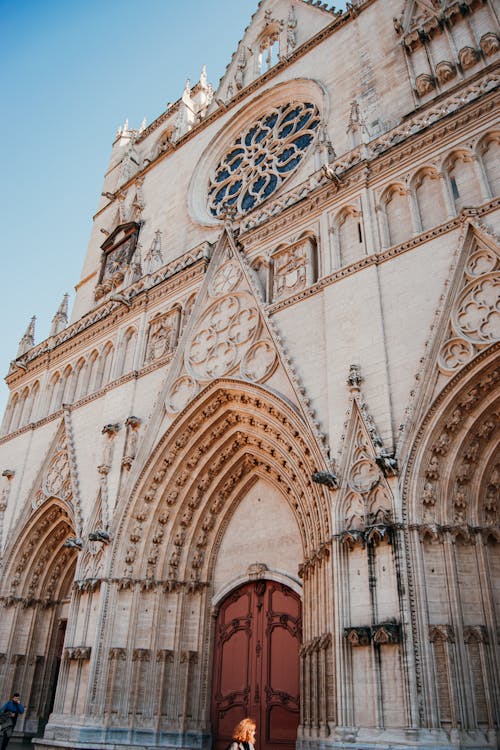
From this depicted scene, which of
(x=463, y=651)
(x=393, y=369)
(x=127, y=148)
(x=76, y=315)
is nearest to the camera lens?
(x=463, y=651)

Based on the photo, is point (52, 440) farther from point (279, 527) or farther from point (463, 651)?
point (463, 651)

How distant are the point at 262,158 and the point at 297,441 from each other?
8774mm

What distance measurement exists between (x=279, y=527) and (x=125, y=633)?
10.2 feet

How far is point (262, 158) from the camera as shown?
15680 millimetres

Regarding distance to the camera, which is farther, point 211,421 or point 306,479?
point 211,421

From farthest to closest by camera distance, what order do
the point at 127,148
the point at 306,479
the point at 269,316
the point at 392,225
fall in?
1. the point at 127,148
2. the point at 269,316
3. the point at 392,225
4. the point at 306,479

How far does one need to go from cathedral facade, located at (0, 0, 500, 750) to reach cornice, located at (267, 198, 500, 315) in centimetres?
4

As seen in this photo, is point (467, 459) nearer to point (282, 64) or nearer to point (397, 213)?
point (397, 213)

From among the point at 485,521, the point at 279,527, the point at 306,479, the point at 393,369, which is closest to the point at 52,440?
the point at 279,527

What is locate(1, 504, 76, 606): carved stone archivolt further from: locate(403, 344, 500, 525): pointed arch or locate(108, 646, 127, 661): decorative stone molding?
locate(403, 344, 500, 525): pointed arch

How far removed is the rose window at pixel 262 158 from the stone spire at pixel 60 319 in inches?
208

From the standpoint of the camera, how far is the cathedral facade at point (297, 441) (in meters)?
7.57

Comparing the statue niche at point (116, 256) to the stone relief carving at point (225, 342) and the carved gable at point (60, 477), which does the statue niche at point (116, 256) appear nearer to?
the carved gable at point (60, 477)

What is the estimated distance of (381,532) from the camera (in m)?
7.58
